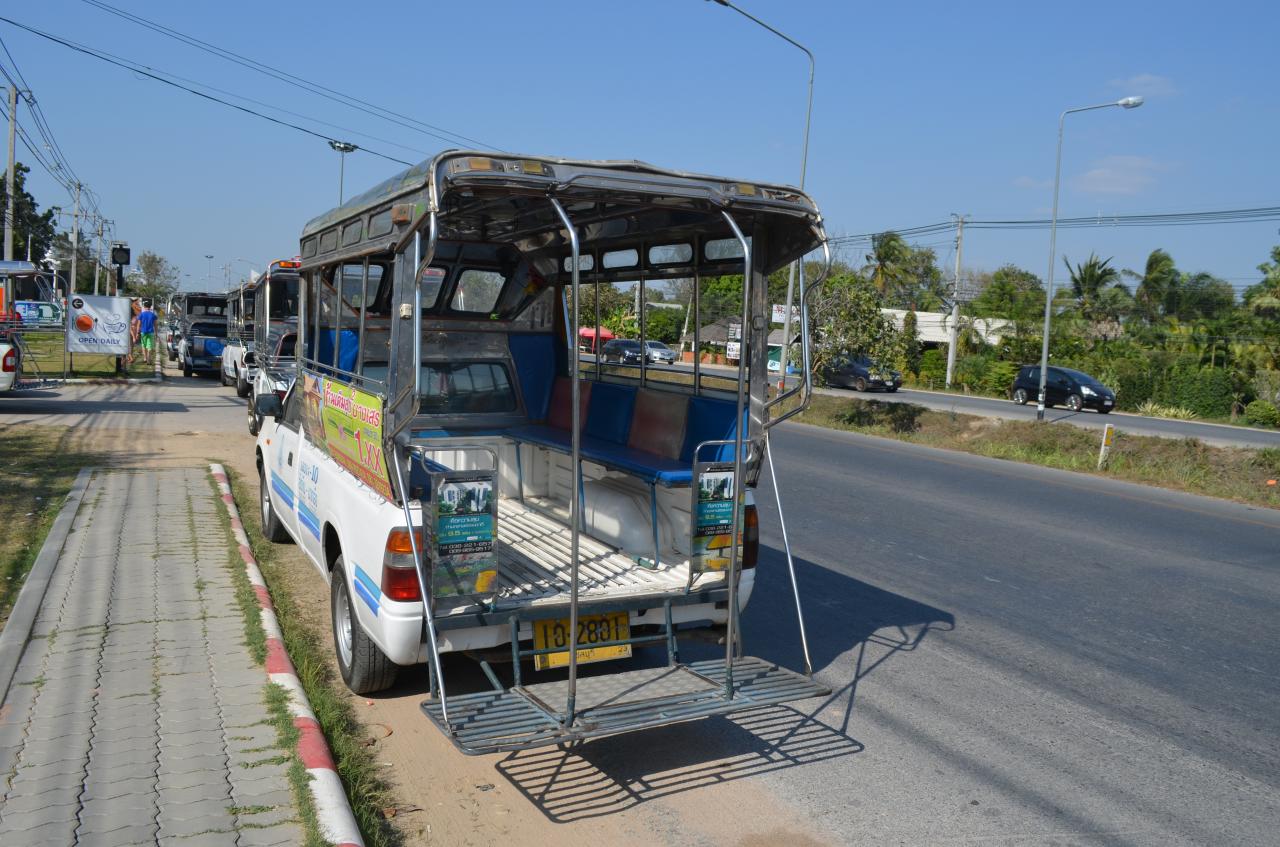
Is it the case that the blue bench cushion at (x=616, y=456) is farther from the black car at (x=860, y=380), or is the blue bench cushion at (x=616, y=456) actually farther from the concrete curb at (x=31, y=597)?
the black car at (x=860, y=380)

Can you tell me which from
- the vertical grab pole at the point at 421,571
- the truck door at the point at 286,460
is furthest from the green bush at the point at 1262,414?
the vertical grab pole at the point at 421,571

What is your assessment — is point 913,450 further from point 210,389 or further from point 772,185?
point 210,389

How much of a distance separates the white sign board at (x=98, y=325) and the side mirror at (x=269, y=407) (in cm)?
1793

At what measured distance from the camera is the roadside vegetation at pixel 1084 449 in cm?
1617

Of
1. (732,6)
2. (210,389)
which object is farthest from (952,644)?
(210,389)

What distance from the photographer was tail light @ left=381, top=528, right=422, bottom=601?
4621mm

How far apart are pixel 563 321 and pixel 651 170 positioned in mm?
3867

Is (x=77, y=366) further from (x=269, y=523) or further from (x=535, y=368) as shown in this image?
(x=535, y=368)

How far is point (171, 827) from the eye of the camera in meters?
3.85

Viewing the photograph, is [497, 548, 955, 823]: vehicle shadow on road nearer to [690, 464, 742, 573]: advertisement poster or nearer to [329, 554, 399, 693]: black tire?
[690, 464, 742, 573]: advertisement poster

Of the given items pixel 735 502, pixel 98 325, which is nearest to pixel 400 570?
pixel 735 502

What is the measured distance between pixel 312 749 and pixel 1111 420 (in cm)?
2983

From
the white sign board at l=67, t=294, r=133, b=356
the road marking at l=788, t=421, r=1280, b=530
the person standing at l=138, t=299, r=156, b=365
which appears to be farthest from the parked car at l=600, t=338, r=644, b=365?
the person standing at l=138, t=299, r=156, b=365

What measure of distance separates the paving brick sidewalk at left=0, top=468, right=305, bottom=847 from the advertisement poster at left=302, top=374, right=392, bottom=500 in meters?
1.26
